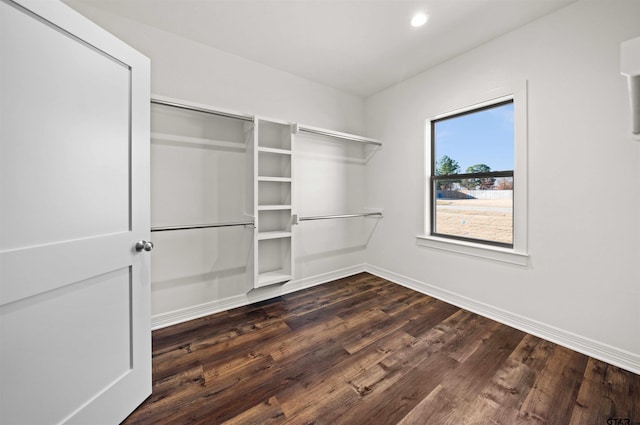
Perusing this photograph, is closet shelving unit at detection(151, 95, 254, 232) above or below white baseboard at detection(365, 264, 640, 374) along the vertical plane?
above

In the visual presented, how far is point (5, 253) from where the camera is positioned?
890 mm

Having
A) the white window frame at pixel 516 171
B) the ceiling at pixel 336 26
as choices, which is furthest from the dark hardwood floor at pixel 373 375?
the ceiling at pixel 336 26

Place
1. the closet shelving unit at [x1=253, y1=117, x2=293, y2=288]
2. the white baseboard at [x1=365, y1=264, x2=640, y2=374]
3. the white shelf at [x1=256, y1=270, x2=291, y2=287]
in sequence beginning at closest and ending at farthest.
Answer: the white baseboard at [x1=365, y1=264, x2=640, y2=374] → the white shelf at [x1=256, y1=270, x2=291, y2=287] → the closet shelving unit at [x1=253, y1=117, x2=293, y2=288]

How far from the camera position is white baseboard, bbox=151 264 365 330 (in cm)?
221

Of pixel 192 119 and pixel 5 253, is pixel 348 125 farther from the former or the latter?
pixel 5 253

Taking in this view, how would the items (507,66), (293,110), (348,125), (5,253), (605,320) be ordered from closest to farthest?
1. (5,253)
2. (605,320)
3. (507,66)
4. (293,110)
5. (348,125)

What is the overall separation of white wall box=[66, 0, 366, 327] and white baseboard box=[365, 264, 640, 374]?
1437mm

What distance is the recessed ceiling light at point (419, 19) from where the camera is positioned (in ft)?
6.50

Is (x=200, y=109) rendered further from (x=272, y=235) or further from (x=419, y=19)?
(x=419, y=19)

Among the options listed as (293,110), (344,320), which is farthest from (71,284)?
(293,110)

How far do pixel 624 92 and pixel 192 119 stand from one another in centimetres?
319

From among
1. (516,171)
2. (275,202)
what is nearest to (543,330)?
(516,171)

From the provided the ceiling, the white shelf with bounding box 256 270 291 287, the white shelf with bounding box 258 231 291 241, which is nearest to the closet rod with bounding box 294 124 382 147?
the ceiling

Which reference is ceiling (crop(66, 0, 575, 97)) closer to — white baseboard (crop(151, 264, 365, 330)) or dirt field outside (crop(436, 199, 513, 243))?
dirt field outside (crop(436, 199, 513, 243))
